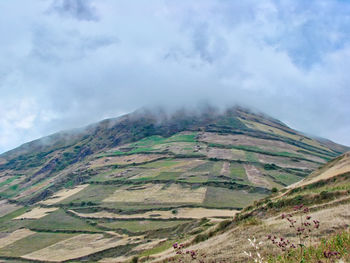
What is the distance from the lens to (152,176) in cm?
14288

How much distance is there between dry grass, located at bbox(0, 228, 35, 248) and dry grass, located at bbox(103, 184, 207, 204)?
1190 inches

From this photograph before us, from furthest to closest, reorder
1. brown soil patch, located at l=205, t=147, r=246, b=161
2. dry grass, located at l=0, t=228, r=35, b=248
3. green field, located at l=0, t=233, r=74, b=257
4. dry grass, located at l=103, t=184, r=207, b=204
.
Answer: brown soil patch, located at l=205, t=147, r=246, b=161, dry grass, located at l=103, t=184, r=207, b=204, dry grass, located at l=0, t=228, r=35, b=248, green field, located at l=0, t=233, r=74, b=257

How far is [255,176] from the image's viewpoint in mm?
135750

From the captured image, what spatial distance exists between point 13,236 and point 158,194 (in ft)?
163

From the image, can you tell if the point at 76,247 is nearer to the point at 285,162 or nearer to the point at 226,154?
the point at 226,154

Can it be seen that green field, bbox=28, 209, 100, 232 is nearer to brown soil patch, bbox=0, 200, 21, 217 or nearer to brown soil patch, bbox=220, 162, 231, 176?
brown soil patch, bbox=0, 200, 21, 217

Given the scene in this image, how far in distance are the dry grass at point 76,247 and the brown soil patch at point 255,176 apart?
2661 inches

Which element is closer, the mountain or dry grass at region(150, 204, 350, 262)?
dry grass at region(150, 204, 350, 262)

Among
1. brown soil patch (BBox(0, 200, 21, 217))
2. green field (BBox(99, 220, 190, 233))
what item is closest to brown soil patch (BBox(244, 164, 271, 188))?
green field (BBox(99, 220, 190, 233))

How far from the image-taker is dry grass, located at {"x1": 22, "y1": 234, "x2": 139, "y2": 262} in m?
70.4

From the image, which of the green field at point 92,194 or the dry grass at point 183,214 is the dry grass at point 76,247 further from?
the green field at point 92,194

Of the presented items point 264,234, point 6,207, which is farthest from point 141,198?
point 264,234

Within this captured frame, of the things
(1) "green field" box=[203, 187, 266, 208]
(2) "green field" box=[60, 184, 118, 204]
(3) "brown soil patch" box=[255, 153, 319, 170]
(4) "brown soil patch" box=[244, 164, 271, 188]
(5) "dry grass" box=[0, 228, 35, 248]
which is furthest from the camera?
(3) "brown soil patch" box=[255, 153, 319, 170]

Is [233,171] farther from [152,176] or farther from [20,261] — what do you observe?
[20,261]
